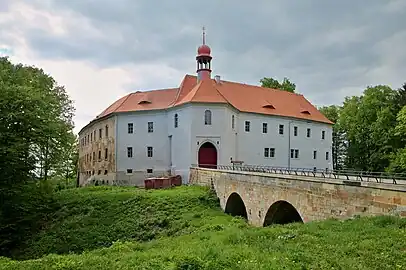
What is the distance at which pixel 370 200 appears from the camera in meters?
11.4

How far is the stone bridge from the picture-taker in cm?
1105

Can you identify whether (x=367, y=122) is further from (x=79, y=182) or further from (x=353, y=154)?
(x=79, y=182)

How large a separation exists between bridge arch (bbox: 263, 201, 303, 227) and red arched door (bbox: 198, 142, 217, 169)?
57.3 feet

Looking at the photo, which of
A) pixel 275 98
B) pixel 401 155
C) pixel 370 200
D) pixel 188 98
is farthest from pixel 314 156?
pixel 370 200

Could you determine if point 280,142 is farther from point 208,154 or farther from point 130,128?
point 130,128

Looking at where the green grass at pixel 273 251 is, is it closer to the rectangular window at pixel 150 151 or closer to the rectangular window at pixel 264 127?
the rectangular window at pixel 150 151

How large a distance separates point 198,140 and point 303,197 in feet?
69.6

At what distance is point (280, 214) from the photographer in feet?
60.6

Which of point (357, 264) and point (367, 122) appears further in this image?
point (367, 122)

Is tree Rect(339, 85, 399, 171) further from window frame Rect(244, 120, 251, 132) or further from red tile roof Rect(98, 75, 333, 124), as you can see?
Result: window frame Rect(244, 120, 251, 132)

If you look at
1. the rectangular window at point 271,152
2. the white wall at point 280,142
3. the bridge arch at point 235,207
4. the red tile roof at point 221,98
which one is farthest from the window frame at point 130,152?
the bridge arch at point 235,207

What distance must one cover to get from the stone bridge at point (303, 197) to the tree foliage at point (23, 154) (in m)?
11.4

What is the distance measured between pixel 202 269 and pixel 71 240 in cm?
1557

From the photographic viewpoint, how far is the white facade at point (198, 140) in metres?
35.9
